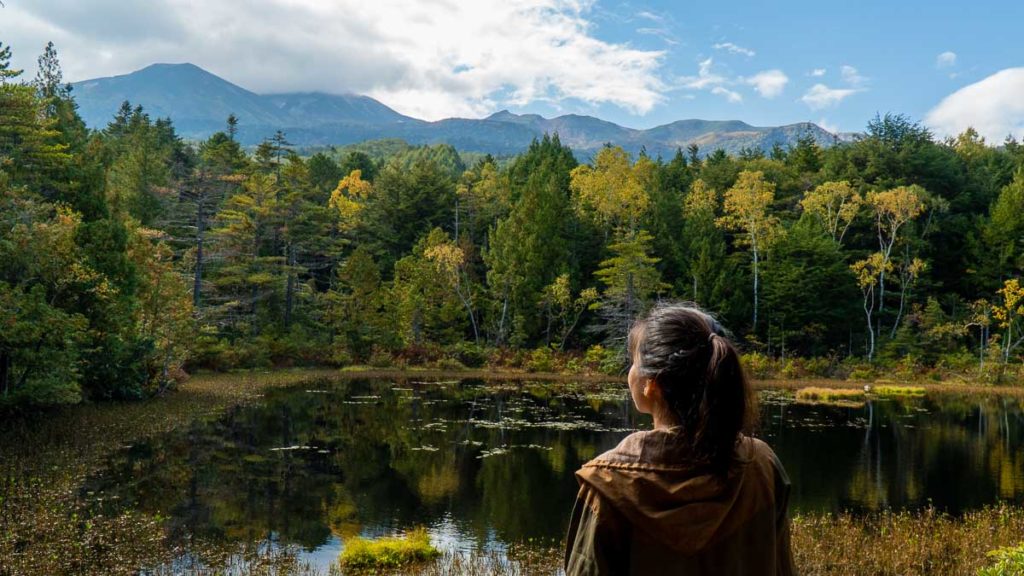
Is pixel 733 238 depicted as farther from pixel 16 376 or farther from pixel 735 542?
pixel 735 542

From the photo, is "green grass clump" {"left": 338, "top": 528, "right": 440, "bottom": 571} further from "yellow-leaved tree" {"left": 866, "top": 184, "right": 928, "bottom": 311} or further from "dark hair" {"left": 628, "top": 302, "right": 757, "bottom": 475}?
"yellow-leaved tree" {"left": 866, "top": 184, "right": 928, "bottom": 311}

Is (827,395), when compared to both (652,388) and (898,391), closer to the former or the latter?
(898,391)

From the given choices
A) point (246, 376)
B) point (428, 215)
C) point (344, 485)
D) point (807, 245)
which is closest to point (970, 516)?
point (344, 485)

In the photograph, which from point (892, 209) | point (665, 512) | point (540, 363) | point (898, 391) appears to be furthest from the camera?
point (892, 209)

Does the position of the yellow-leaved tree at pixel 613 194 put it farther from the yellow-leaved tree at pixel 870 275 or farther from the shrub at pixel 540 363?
the yellow-leaved tree at pixel 870 275

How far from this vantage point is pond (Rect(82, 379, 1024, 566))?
1092 centimetres

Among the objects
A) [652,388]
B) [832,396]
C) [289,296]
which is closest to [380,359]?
[289,296]

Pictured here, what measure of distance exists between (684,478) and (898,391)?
115 ft

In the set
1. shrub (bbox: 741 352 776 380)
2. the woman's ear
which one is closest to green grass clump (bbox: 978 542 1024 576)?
the woman's ear

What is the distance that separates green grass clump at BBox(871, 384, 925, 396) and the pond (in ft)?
20.7

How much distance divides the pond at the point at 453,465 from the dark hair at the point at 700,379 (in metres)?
8.32

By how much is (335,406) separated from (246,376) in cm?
931

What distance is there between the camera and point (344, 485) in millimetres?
13133

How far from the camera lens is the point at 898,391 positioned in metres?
32.2
